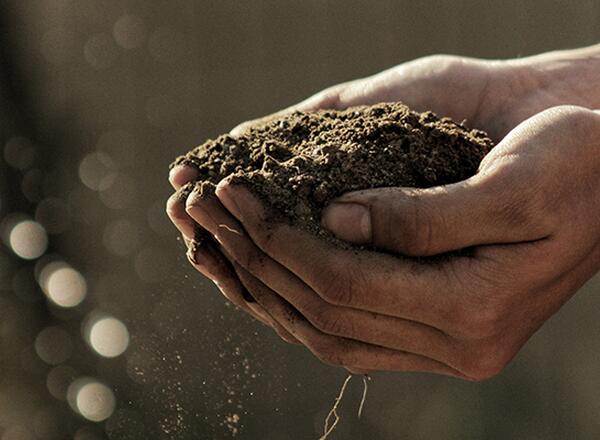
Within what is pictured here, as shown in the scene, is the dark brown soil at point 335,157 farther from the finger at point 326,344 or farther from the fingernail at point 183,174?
the finger at point 326,344

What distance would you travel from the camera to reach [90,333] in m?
3.92

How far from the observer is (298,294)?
159 cm

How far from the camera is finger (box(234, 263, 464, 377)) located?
1677 mm

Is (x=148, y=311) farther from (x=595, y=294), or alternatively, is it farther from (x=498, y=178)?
(x=498, y=178)

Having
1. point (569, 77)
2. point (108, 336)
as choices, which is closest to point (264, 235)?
point (569, 77)

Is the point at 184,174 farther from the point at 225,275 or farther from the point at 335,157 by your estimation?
the point at 335,157

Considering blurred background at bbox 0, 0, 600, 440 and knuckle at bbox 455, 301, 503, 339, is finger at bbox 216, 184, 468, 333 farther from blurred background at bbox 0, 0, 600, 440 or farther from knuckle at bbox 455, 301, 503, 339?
blurred background at bbox 0, 0, 600, 440

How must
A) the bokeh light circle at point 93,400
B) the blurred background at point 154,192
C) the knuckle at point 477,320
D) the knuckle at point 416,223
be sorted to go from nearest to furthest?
the knuckle at point 416,223
the knuckle at point 477,320
the blurred background at point 154,192
the bokeh light circle at point 93,400

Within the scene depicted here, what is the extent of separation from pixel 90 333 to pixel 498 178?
108 inches

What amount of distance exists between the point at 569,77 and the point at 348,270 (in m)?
1.19

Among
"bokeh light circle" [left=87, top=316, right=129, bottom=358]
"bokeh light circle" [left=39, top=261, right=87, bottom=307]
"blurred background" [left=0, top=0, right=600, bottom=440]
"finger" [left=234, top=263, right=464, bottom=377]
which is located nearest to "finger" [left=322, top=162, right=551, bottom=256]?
"finger" [left=234, top=263, right=464, bottom=377]

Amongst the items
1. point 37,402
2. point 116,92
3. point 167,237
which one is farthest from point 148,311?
point 116,92

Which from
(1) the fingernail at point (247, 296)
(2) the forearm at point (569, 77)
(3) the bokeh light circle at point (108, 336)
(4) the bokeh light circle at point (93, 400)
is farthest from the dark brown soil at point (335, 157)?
(4) the bokeh light circle at point (93, 400)

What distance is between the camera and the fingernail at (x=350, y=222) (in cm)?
153
